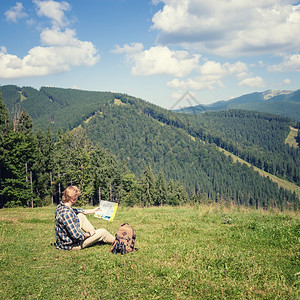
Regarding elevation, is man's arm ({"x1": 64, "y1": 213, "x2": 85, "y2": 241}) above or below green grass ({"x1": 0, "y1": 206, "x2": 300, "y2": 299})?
above

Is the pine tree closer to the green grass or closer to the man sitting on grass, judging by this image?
the green grass

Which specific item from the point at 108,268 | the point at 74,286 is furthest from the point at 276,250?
the point at 74,286

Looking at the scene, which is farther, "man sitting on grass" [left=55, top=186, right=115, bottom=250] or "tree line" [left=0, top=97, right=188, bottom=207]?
"tree line" [left=0, top=97, right=188, bottom=207]

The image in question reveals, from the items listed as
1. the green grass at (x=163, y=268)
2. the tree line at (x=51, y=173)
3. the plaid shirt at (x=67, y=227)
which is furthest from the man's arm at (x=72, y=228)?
the tree line at (x=51, y=173)

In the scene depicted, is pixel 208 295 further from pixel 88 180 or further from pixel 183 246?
pixel 88 180

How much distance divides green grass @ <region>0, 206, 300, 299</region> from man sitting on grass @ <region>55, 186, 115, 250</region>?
31 centimetres

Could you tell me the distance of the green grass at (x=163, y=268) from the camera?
550 cm

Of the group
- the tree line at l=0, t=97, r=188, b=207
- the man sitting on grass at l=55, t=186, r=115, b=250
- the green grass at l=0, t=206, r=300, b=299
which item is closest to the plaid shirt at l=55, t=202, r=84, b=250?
the man sitting on grass at l=55, t=186, r=115, b=250

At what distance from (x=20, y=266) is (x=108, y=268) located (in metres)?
2.59

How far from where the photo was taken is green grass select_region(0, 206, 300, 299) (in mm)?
5496

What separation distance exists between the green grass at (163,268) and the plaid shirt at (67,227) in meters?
0.37

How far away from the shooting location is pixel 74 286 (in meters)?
5.77

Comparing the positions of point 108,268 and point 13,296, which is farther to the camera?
point 108,268

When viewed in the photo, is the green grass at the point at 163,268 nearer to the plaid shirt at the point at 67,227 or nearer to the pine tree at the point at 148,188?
the plaid shirt at the point at 67,227
